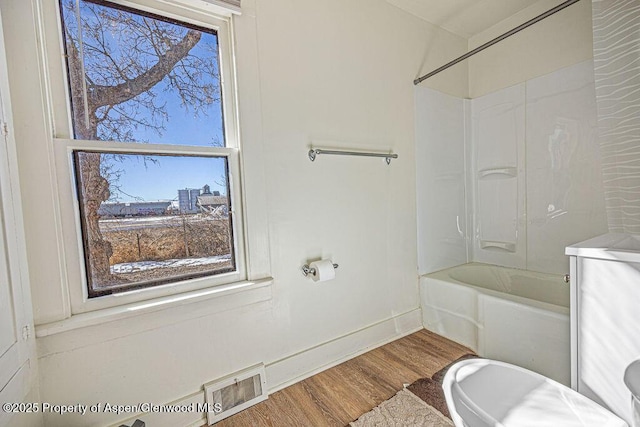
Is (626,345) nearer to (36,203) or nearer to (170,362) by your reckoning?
(170,362)

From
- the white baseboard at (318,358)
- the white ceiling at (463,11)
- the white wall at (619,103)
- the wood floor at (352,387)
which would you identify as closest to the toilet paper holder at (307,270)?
the white baseboard at (318,358)

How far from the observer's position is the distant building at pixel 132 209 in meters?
1.18

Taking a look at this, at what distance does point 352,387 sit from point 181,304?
106 centimetres

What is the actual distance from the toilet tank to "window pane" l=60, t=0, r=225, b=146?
1676 millimetres

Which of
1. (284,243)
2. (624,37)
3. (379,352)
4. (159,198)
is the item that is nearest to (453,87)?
(624,37)

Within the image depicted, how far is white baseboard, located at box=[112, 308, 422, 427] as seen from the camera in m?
1.28

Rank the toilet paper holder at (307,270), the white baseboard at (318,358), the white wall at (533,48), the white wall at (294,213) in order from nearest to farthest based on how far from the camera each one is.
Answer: the white wall at (294,213) < the white baseboard at (318,358) < the toilet paper holder at (307,270) < the white wall at (533,48)

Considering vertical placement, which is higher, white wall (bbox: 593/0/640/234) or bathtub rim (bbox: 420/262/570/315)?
white wall (bbox: 593/0/640/234)

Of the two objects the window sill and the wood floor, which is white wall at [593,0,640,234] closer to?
the wood floor

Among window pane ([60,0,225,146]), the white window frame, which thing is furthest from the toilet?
window pane ([60,0,225,146])

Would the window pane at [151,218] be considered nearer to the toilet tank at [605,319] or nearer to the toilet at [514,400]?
the toilet at [514,400]

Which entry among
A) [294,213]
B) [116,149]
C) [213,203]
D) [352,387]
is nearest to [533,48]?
[294,213]

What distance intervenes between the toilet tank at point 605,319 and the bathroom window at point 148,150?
1489 mm

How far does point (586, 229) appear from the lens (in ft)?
6.37
